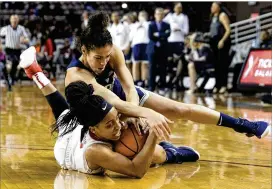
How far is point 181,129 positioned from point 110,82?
1.77 metres

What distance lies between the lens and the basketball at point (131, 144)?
3.39 m

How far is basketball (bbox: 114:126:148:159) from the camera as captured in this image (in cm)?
339

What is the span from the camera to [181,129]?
5.50 metres

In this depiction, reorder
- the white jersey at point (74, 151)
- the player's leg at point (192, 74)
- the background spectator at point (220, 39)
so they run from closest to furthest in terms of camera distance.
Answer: the white jersey at point (74, 151)
the background spectator at point (220, 39)
the player's leg at point (192, 74)

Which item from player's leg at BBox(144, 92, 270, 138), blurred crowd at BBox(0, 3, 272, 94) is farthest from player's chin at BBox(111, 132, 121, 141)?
blurred crowd at BBox(0, 3, 272, 94)

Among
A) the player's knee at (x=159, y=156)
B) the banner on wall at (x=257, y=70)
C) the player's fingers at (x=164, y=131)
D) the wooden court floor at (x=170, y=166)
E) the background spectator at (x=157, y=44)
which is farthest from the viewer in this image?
the background spectator at (x=157, y=44)

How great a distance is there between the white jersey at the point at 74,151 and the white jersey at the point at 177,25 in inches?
270

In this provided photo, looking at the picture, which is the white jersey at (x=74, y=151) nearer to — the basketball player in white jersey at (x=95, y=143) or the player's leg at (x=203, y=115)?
the basketball player in white jersey at (x=95, y=143)

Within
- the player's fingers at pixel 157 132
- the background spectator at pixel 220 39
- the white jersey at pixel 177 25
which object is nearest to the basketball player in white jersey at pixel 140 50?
the white jersey at pixel 177 25

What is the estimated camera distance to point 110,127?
10.6 ft

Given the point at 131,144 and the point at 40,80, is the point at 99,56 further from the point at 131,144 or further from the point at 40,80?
the point at 40,80

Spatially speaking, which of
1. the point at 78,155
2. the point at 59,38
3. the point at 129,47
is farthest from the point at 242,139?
the point at 59,38

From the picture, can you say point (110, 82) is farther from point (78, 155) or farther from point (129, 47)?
point (129, 47)

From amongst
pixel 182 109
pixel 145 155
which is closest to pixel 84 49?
pixel 145 155
